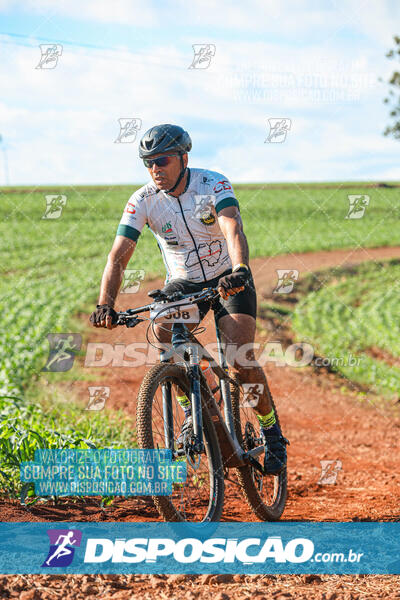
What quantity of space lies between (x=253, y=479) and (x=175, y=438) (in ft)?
3.24

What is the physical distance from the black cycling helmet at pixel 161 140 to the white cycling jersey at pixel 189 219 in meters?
0.36

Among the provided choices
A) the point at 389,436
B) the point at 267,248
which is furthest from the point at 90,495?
the point at 267,248

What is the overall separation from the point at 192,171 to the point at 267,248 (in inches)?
934

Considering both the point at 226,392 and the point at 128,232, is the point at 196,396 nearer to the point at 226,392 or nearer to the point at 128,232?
the point at 226,392

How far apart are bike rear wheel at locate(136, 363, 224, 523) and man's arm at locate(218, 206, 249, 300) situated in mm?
870

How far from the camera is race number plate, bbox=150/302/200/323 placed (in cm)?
384

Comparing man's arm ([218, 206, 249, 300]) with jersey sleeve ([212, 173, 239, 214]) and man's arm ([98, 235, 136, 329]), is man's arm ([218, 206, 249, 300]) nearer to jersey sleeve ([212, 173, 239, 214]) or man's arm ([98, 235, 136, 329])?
jersey sleeve ([212, 173, 239, 214])

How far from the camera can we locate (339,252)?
2781 cm
